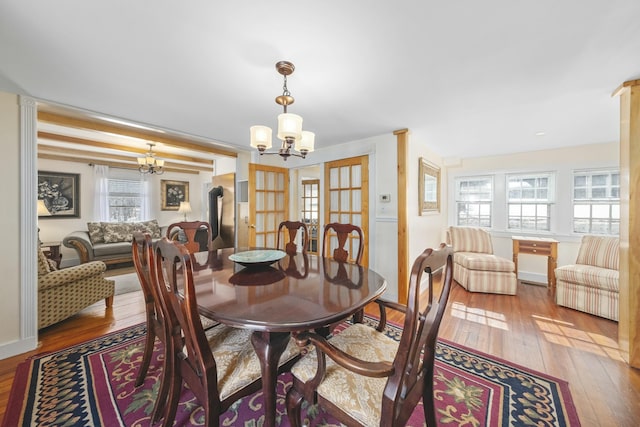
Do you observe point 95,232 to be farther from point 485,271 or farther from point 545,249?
point 545,249

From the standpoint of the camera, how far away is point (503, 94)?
2105mm

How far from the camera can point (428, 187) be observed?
3.94 m

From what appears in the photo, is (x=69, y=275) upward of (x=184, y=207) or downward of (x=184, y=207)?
downward

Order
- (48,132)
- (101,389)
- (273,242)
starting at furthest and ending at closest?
1. (273,242)
2. (48,132)
3. (101,389)

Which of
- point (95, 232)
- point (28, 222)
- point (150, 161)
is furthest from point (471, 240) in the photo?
point (95, 232)

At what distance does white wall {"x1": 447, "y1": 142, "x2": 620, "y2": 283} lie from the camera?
143 inches

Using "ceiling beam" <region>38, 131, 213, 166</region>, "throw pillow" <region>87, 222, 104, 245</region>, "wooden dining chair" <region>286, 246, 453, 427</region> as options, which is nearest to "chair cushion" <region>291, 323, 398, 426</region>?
"wooden dining chair" <region>286, 246, 453, 427</region>

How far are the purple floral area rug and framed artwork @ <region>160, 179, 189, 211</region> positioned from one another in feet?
16.1

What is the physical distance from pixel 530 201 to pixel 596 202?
0.75 m

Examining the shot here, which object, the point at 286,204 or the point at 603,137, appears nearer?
the point at 603,137

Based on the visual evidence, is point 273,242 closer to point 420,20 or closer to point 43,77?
point 43,77

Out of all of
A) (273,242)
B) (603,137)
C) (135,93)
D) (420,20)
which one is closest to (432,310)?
(420,20)

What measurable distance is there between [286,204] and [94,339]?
2895 mm

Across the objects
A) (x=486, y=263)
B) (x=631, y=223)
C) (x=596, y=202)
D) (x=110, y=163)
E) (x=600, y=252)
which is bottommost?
(x=486, y=263)
